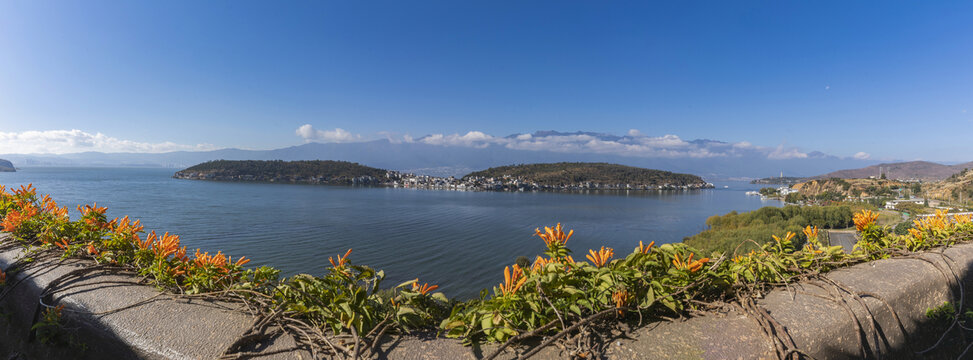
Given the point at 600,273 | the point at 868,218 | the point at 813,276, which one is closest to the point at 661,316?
the point at 600,273

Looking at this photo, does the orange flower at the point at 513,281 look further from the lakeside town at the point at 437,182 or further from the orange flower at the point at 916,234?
the lakeside town at the point at 437,182

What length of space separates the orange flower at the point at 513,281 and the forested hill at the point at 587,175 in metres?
107

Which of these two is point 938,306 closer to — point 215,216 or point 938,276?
point 938,276

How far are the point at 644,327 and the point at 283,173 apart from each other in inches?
4762

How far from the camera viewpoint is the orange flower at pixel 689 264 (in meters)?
1.30

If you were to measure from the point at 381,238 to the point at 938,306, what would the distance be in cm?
2628

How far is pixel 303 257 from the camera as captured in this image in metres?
19.5

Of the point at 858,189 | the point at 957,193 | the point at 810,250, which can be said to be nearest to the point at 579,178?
the point at 858,189

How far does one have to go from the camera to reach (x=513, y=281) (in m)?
1.21

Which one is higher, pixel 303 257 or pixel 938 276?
pixel 938 276

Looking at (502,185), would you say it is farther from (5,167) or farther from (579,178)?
(5,167)

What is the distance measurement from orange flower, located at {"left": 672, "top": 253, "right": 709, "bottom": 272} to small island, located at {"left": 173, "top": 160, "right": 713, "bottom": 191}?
9663 cm

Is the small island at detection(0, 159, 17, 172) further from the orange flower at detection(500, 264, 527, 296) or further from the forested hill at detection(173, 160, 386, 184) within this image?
the orange flower at detection(500, 264, 527, 296)

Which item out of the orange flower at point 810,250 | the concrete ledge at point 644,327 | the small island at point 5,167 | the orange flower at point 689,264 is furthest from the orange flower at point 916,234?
the small island at point 5,167
